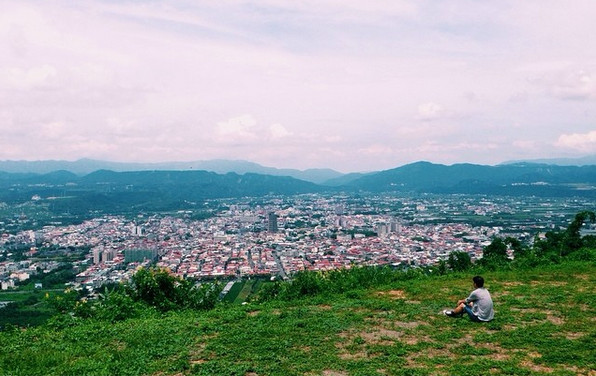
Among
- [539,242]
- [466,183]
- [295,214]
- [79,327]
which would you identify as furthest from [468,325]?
[466,183]

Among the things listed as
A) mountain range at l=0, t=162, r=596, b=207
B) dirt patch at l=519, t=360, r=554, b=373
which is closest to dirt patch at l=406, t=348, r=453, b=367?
dirt patch at l=519, t=360, r=554, b=373

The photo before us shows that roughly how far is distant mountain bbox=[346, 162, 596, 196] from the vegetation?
8242 cm

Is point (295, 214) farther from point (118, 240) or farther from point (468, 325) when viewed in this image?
point (468, 325)

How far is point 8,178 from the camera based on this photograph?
121125 millimetres

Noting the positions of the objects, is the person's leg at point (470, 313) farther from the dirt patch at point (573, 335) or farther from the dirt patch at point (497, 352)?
the dirt patch at point (573, 335)

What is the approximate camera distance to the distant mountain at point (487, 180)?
90.1 metres

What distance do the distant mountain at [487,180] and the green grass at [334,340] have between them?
8336 centimetres

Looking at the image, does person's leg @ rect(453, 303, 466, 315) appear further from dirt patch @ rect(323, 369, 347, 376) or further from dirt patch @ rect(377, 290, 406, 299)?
dirt patch @ rect(323, 369, 347, 376)

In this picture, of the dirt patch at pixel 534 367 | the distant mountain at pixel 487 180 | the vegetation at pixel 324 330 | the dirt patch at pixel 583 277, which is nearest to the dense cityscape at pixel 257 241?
the dirt patch at pixel 583 277

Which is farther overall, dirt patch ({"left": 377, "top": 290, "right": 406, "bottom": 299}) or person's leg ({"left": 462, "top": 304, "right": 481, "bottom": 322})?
dirt patch ({"left": 377, "top": 290, "right": 406, "bottom": 299})

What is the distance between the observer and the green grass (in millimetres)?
4992

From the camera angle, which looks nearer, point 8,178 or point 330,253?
point 330,253

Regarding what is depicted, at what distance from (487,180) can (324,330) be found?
399 ft

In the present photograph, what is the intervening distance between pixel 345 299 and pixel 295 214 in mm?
58338
